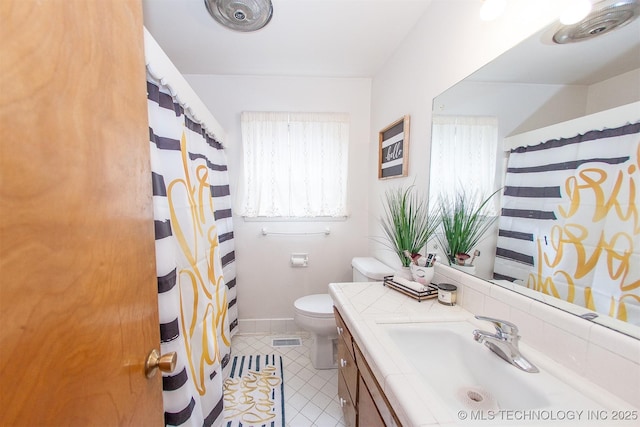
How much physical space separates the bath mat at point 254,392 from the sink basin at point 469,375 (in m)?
1.08

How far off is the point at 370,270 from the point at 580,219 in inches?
48.9

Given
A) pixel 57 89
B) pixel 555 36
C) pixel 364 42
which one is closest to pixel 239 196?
pixel 364 42

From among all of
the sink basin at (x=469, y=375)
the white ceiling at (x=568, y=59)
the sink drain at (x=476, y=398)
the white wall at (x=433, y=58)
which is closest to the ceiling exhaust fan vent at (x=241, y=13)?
the white wall at (x=433, y=58)

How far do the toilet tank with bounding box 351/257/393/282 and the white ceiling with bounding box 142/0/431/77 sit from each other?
5.35 ft

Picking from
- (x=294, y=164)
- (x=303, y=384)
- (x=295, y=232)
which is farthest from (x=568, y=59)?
(x=303, y=384)

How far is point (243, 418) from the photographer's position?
4.86 ft

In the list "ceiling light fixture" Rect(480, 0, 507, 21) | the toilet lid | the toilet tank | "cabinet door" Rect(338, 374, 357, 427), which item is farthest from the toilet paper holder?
"ceiling light fixture" Rect(480, 0, 507, 21)

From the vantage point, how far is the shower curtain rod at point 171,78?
0.94 metres

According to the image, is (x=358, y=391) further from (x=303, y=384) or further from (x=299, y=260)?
(x=299, y=260)

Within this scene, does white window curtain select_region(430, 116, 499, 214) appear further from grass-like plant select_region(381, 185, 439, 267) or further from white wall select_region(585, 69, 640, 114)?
white wall select_region(585, 69, 640, 114)

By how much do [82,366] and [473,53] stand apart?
163cm

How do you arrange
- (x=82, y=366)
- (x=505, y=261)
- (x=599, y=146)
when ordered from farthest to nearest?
(x=505, y=261) < (x=599, y=146) < (x=82, y=366)

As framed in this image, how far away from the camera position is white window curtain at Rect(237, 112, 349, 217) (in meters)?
2.19

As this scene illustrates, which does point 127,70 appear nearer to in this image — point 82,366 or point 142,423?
point 82,366
